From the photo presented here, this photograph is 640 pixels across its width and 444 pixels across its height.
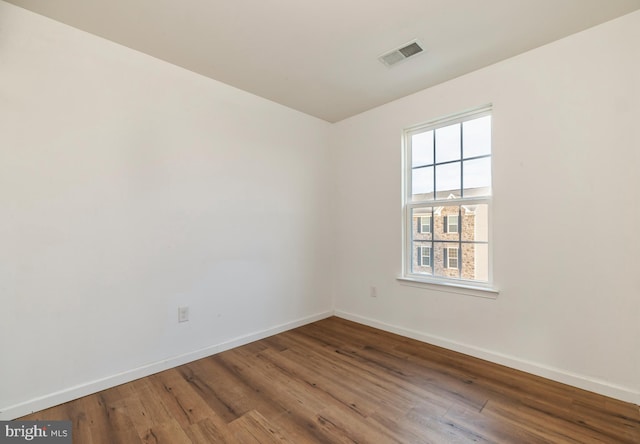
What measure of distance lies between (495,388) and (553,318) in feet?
2.26

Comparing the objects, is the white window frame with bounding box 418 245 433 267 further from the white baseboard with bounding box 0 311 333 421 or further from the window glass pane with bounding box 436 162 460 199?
the white baseboard with bounding box 0 311 333 421

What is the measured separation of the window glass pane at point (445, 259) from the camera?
2.71m

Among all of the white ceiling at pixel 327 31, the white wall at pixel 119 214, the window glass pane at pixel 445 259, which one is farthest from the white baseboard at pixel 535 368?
the white ceiling at pixel 327 31

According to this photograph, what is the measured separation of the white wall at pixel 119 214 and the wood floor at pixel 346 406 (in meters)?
0.31

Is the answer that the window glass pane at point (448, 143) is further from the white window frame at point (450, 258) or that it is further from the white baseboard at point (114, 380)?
the white baseboard at point (114, 380)

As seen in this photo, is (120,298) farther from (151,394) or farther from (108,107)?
(108,107)

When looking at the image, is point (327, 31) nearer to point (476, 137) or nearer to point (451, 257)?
point (476, 137)

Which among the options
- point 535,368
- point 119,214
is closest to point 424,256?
point 535,368

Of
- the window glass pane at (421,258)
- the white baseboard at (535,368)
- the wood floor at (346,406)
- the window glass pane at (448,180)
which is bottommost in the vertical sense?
the wood floor at (346,406)

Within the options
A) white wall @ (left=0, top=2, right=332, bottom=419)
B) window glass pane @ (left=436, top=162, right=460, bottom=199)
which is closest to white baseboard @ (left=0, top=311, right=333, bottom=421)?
white wall @ (left=0, top=2, right=332, bottom=419)

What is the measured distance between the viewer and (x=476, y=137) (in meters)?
2.60

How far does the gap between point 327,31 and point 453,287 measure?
2371mm

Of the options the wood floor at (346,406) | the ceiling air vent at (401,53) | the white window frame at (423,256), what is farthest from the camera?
the white window frame at (423,256)

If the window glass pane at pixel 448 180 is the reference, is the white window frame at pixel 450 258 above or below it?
below
